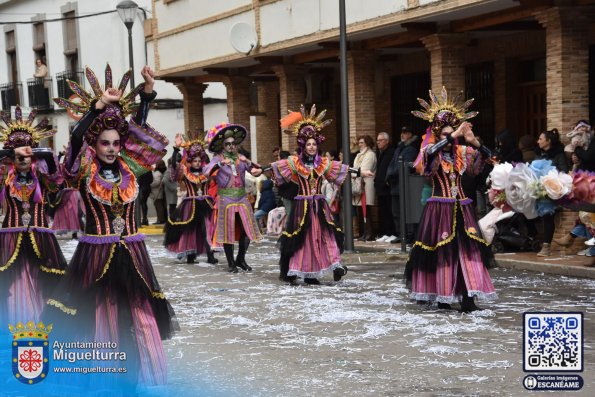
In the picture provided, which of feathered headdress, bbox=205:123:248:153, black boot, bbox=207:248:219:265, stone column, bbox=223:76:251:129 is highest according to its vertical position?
stone column, bbox=223:76:251:129

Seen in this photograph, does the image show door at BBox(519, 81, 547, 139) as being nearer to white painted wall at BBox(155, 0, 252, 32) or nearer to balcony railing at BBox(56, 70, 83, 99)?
white painted wall at BBox(155, 0, 252, 32)

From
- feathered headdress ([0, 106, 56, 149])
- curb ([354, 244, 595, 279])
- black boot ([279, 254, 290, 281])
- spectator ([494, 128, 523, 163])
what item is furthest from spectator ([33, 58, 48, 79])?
feathered headdress ([0, 106, 56, 149])

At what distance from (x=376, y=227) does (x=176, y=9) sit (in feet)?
35.4

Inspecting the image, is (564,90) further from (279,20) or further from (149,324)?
(149,324)

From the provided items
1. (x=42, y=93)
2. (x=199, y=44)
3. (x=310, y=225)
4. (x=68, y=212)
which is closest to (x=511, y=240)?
(x=310, y=225)

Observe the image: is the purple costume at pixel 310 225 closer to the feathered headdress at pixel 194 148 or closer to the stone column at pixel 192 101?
the feathered headdress at pixel 194 148

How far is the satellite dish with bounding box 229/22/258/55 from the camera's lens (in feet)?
79.2

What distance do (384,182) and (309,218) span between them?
5.65 metres

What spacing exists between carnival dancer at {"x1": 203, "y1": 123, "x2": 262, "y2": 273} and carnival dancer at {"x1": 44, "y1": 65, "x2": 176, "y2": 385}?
26.2 ft

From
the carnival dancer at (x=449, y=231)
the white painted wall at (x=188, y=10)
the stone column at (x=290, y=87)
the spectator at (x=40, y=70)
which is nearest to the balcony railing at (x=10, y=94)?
the spectator at (x=40, y=70)

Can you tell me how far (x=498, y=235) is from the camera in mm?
16672

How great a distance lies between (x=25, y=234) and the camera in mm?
10492

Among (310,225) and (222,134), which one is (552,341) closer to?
(310,225)

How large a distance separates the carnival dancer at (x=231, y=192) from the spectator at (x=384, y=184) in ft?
12.5
